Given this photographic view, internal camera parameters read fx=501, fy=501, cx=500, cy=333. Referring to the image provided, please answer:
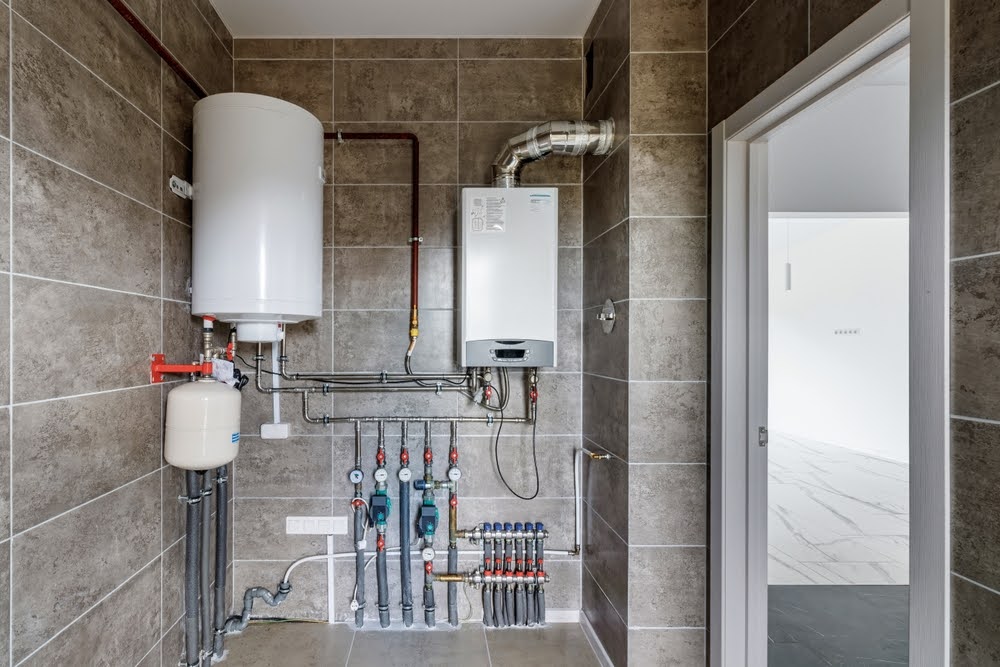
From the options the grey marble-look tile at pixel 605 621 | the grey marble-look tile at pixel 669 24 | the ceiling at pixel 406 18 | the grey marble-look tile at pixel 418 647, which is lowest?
the grey marble-look tile at pixel 418 647

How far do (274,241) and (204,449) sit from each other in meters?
0.72

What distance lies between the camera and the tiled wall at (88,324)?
1.16m

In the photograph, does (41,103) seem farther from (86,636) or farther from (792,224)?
(792,224)

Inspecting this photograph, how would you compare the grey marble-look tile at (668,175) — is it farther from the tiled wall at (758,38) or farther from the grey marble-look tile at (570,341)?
the grey marble-look tile at (570,341)

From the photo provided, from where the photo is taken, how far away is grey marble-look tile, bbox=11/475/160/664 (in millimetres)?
1178

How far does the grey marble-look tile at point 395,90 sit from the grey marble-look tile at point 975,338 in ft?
6.43

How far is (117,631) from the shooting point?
1526mm

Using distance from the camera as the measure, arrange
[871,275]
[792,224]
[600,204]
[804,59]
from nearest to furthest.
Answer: [804,59] → [600,204] → [871,275] → [792,224]

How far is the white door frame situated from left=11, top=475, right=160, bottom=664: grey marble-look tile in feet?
6.19

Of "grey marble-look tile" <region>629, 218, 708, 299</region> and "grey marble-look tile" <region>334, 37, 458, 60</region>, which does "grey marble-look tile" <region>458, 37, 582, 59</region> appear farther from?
"grey marble-look tile" <region>629, 218, 708, 299</region>

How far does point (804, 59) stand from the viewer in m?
1.28

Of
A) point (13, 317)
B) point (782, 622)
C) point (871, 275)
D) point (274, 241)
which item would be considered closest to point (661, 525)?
point (782, 622)

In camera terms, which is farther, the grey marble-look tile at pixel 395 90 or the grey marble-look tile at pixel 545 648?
the grey marble-look tile at pixel 395 90

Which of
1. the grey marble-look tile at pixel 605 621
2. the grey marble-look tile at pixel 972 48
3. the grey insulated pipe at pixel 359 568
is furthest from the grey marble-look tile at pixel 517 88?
the grey marble-look tile at pixel 605 621
